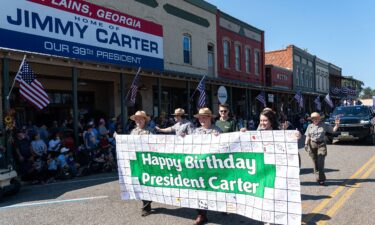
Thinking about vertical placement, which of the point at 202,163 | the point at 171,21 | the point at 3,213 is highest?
the point at 171,21

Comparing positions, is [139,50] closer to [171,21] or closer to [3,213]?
[171,21]

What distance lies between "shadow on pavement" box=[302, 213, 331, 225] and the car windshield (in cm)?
1214

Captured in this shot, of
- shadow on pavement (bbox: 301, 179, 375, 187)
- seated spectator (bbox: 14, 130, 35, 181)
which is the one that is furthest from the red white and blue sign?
shadow on pavement (bbox: 301, 179, 375, 187)

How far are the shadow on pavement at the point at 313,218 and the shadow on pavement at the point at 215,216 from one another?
2.14ft

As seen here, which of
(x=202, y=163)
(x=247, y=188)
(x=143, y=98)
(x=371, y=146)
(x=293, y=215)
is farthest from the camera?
(x=143, y=98)

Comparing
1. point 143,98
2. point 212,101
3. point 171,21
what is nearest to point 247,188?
point 143,98

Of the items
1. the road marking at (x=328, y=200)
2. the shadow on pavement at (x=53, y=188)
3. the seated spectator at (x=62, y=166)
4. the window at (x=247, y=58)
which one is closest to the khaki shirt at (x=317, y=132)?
the road marking at (x=328, y=200)

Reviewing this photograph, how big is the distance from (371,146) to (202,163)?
→ 12.2 metres

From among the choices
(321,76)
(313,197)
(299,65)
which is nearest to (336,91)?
(321,76)

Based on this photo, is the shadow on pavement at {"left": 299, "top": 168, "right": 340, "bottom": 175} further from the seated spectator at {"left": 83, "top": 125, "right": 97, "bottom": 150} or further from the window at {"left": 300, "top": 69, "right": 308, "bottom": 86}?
the window at {"left": 300, "top": 69, "right": 308, "bottom": 86}

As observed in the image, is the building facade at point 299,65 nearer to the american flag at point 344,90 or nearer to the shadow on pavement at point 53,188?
the american flag at point 344,90

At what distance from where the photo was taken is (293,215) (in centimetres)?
474

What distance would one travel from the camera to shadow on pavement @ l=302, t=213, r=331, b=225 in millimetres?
5602

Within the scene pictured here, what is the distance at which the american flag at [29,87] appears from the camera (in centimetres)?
1078
